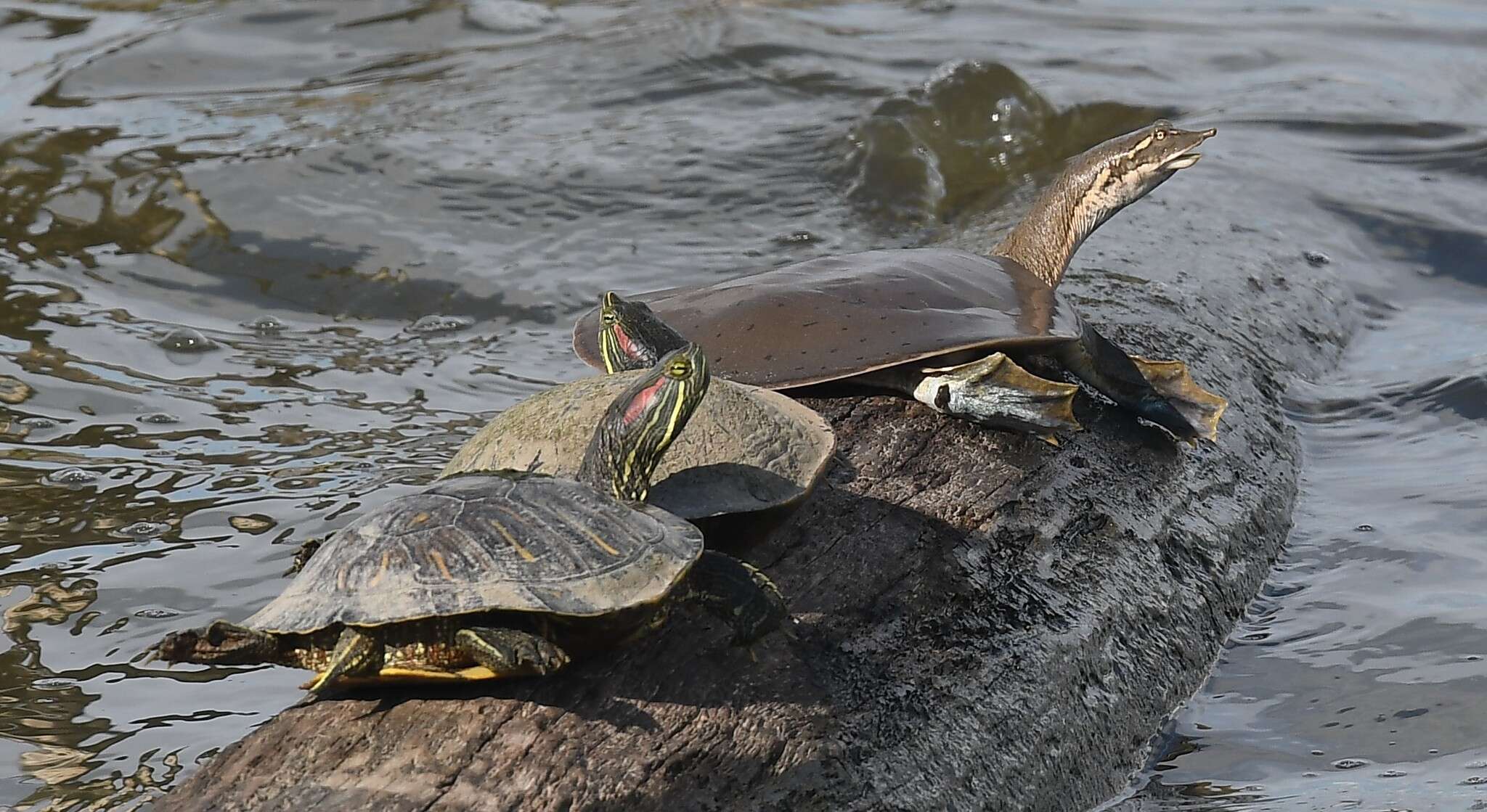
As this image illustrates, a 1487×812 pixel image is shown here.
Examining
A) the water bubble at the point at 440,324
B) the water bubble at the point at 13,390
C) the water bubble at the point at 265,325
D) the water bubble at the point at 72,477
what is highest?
the water bubble at the point at 13,390

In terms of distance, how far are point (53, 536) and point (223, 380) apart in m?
1.06

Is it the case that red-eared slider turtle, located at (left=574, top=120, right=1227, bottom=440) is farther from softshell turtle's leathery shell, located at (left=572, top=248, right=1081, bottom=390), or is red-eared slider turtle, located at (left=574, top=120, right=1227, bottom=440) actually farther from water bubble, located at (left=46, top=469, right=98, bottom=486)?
water bubble, located at (left=46, top=469, right=98, bottom=486)

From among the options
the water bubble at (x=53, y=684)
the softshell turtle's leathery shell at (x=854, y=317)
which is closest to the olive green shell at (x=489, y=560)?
the softshell turtle's leathery shell at (x=854, y=317)

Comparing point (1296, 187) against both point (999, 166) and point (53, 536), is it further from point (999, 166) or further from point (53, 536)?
point (53, 536)

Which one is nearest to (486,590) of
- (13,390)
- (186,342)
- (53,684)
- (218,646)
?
(218,646)

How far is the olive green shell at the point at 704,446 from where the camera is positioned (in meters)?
2.07

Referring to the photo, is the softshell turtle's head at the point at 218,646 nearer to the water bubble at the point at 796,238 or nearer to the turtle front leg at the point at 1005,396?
the turtle front leg at the point at 1005,396

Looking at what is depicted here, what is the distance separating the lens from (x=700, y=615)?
1930mm

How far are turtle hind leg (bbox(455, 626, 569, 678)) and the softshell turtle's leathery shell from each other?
37.6 inches

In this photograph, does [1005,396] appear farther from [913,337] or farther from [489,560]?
[489,560]

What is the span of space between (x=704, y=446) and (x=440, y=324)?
9.21 feet

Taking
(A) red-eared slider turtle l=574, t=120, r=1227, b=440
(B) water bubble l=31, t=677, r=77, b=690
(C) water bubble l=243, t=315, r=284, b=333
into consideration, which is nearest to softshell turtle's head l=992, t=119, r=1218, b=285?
(A) red-eared slider turtle l=574, t=120, r=1227, b=440

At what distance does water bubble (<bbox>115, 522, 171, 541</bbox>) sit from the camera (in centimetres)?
318

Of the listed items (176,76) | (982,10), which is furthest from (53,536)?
(982,10)
